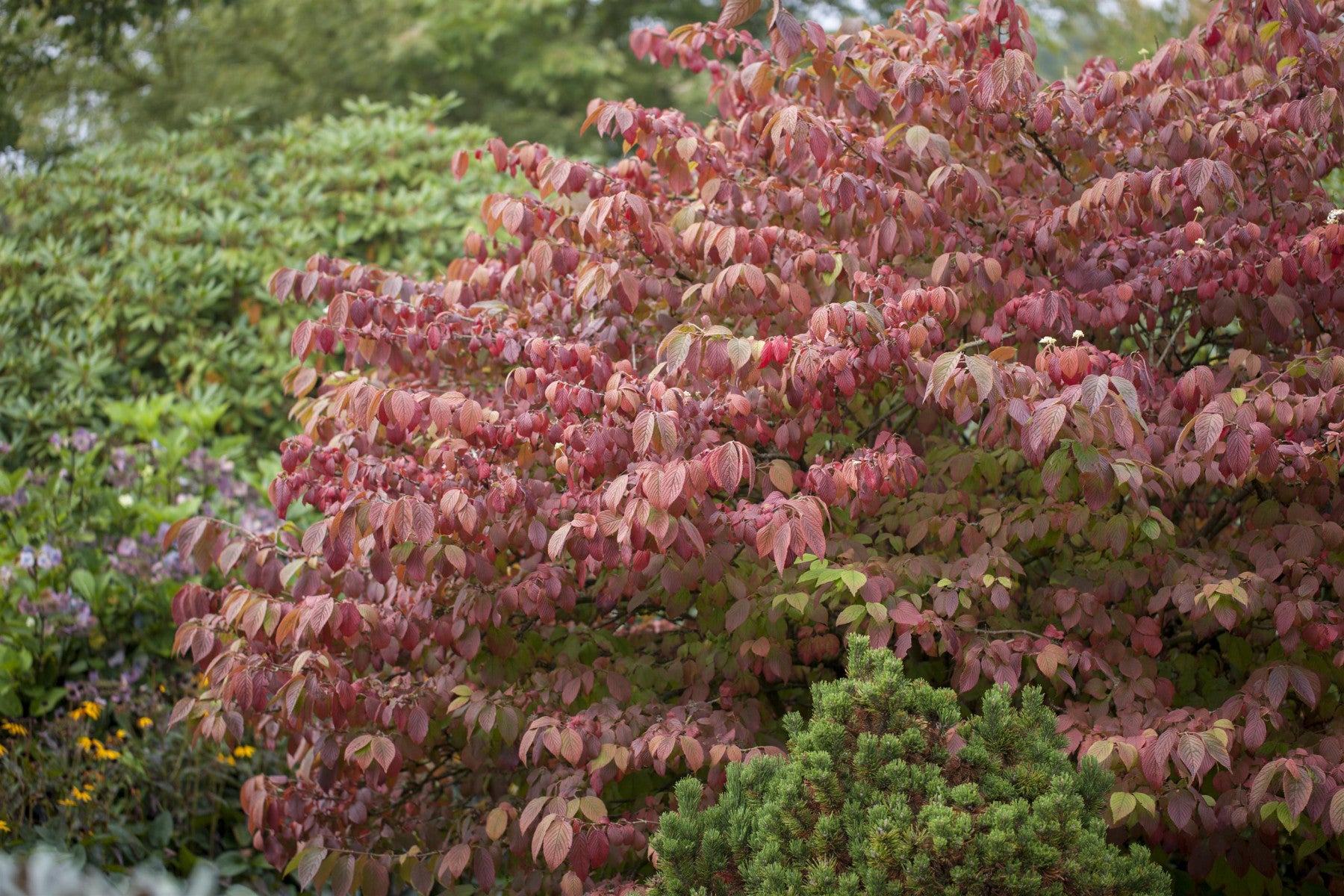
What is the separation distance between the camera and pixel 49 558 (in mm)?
4543

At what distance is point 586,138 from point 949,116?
11831 millimetres

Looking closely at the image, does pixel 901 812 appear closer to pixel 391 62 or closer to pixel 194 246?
pixel 194 246

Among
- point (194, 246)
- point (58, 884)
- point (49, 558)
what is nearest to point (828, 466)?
point (58, 884)

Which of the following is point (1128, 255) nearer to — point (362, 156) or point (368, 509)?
point (368, 509)

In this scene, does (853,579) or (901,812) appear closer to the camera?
(901,812)

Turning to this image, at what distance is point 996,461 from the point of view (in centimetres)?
318

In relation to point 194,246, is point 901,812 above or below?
below

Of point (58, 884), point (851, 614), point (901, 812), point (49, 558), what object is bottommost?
point (49, 558)

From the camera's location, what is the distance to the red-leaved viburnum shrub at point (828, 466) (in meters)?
2.76

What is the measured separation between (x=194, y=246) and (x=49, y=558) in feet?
9.49

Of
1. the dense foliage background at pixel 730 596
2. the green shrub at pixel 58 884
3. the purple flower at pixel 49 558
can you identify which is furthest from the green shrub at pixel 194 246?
the green shrub at pixel 58 884

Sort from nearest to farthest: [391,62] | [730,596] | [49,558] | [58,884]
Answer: [58,884] → [730,596] → [49,558] → [391,62]

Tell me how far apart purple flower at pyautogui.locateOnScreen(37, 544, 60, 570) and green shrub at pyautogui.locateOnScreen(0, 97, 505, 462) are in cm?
140

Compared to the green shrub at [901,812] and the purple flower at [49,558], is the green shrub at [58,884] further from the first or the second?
the purple flower at [49,558]
